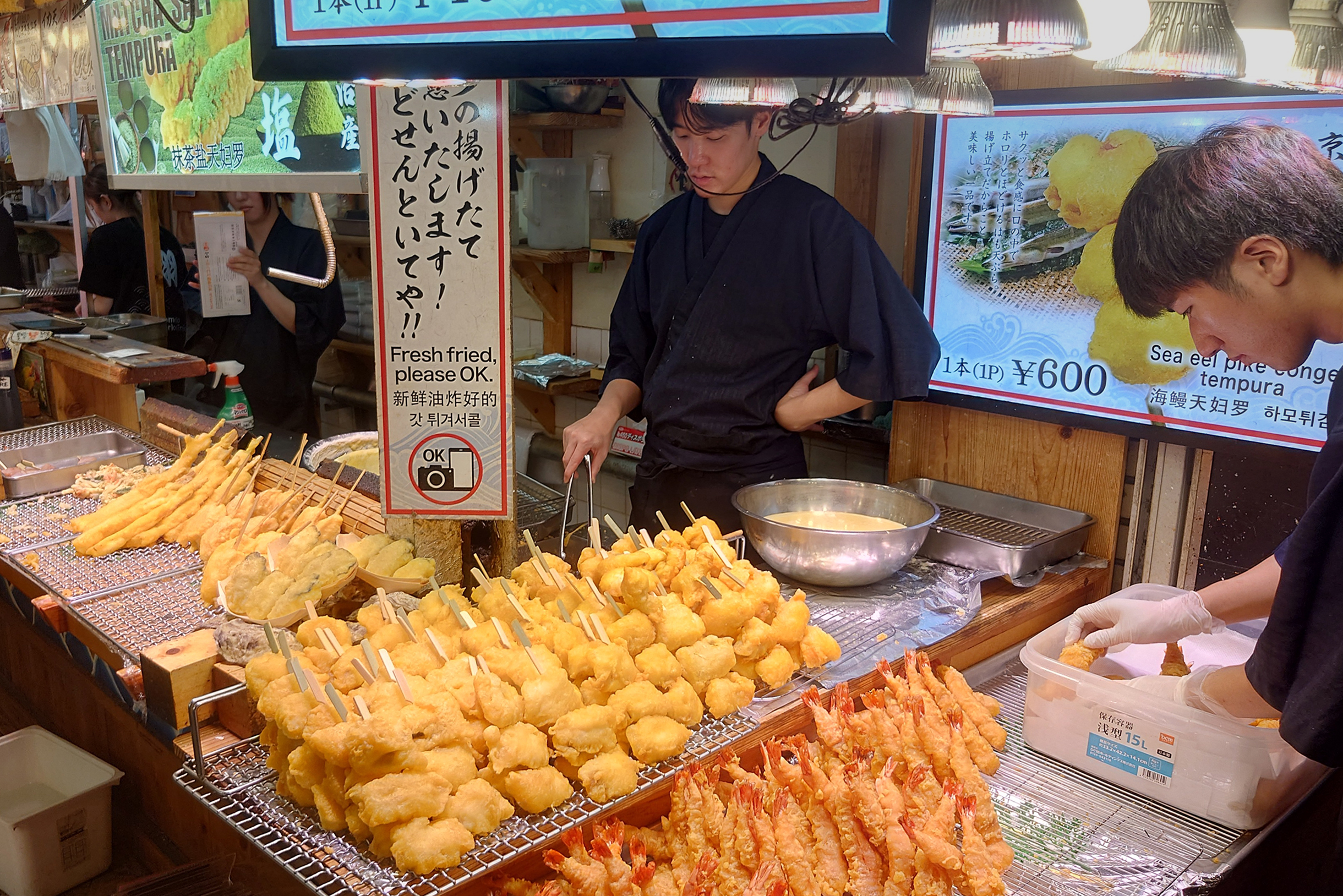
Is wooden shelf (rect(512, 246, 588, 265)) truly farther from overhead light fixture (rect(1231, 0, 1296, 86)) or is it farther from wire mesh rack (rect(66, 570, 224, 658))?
overhead light fixture (rect(1231, 0, 1296, 86))

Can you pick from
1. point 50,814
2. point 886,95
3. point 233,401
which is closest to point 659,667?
point 886,95

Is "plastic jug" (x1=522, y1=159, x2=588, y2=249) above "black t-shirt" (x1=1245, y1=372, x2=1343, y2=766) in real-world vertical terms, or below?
above

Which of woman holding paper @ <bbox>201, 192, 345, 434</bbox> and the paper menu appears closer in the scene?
the paper menu

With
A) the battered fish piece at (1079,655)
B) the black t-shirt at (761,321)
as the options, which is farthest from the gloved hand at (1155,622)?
the black t-shirt at (761,321)

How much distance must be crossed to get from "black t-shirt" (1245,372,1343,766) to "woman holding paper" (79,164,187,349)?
A: 22.4 ft

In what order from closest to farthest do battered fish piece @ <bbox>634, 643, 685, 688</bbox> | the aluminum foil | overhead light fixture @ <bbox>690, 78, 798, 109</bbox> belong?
1. battered fish piece @ <bbox>634, 643, 685, 688</bbox>
2. overhead light fixture @ <bbox>690, 78, 798, 109</bbox>
3. the aluminum foil

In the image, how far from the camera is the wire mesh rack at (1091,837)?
6.12ft

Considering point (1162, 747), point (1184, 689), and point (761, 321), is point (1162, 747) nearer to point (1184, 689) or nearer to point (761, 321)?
point (1184, 689)

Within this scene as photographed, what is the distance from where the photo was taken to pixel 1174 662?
2.43 metres

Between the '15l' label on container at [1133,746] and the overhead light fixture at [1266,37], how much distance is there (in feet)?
4.44

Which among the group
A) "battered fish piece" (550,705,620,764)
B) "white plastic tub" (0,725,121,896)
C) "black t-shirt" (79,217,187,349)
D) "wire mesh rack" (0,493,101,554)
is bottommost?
"white plastic tub" (0,725,121,896)

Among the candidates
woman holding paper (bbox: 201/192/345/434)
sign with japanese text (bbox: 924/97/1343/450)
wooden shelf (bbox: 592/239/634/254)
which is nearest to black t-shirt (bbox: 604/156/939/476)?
sign with japanese text (bbox: 924/97/1343/450)

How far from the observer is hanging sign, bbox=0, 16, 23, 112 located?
5.94m

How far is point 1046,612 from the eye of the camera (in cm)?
294
